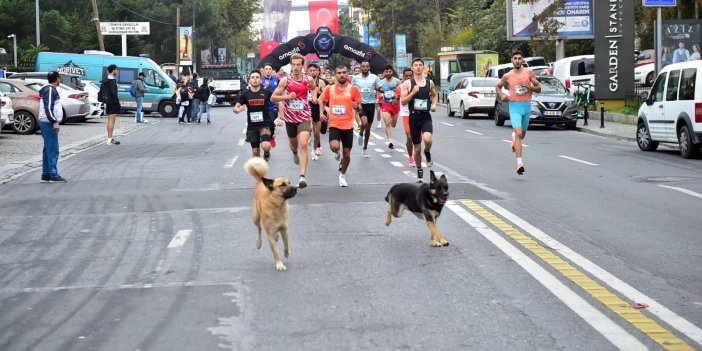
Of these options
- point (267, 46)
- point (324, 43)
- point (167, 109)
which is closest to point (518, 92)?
point (324, 43)

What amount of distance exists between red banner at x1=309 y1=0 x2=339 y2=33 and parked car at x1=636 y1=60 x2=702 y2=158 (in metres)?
36.2

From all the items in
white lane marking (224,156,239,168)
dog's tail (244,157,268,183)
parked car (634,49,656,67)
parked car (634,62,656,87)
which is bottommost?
white lane marking (224,156,239,168)

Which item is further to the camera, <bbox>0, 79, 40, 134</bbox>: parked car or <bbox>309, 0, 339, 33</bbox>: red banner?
<bbox>309, 0, 339, 33</bbox>: red banner

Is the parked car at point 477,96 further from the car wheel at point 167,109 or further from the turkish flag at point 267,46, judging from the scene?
the turkish flag at point 267,46

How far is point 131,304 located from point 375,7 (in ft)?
314

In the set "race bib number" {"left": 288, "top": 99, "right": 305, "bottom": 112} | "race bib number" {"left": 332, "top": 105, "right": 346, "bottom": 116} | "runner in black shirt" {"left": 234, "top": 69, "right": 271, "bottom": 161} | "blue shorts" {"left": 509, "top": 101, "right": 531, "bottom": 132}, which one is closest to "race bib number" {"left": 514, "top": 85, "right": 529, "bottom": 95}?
"blue shorts" {"left": 509, "top": 101, "right": 531, "bottom": 132}

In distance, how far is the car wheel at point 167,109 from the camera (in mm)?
43141

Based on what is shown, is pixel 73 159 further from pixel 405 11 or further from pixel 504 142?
pixel 405 11

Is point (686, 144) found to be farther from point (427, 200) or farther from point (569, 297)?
point (569, 297)

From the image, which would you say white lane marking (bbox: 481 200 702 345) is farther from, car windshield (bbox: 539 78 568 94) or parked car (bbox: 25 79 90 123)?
parked car (bbox: 25 79 90 123)

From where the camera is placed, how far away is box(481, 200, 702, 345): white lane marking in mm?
6199

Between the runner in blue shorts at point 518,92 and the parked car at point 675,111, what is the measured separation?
440 centimetres

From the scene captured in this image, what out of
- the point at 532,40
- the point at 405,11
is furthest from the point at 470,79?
the point at 405,11

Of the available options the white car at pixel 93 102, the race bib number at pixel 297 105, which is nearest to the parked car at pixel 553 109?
the white car at pixel 93 102
